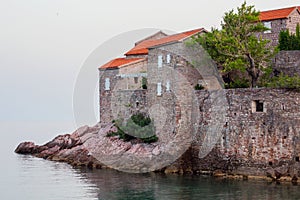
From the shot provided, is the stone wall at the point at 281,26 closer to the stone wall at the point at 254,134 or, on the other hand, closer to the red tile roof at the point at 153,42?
the red tile roof at the point at 153,42

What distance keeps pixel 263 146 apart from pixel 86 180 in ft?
31.8

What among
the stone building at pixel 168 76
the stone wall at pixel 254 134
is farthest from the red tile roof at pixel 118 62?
the stone wall at pixel 254 134

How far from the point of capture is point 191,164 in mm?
33469

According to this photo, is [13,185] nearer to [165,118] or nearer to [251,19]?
[165,118]

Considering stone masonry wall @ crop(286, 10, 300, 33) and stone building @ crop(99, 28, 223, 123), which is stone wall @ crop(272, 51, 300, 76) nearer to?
stone building @ crop(99, 28, 223, 123)

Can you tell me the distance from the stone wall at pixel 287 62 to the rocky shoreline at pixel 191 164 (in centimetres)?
708

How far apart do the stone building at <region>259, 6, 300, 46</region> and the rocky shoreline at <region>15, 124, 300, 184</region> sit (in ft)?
36.9

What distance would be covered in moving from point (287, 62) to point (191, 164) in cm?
854

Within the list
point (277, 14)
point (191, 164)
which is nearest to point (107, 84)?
point (191, 164)

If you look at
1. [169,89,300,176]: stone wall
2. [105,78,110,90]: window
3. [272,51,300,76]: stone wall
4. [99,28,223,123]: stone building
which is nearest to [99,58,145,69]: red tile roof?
[99,28,223,123]: stone building

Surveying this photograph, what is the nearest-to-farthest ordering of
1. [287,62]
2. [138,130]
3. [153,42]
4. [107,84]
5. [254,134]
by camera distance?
[254,134]
[287,62]
[138,130]
[153,42]
[107,84]

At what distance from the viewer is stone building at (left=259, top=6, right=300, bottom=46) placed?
39906mm

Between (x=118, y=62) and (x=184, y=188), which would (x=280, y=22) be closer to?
(x=118, y=62)

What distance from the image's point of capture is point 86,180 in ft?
107
